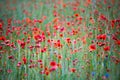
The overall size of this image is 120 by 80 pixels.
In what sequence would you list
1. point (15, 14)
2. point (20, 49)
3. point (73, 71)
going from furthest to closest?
point (15, 14), point (20, 49), point (73, 71)

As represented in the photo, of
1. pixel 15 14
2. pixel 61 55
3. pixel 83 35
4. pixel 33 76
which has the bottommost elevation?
pixel 33 76

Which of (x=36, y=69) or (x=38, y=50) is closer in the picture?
(x=36, y=69)

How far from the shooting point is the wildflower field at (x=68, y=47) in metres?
1.97

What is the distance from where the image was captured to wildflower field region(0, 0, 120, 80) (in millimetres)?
1972

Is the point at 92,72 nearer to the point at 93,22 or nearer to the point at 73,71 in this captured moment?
A: the point at 73,71

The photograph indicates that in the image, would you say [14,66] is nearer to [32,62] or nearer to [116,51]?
[32,62]

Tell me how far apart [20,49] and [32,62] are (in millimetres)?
253

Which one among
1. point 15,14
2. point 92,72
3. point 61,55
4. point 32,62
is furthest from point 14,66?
point 15,14

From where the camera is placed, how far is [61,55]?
2.18 metres

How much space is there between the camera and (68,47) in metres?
2.30

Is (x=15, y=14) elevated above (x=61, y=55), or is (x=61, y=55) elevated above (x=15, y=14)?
(x=15, y=14)

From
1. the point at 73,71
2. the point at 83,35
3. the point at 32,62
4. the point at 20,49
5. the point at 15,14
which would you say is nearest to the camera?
the point at 73,71

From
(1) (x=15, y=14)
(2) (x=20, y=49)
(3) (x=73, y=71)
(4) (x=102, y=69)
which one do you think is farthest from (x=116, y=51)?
(1) (x=15, y=14)

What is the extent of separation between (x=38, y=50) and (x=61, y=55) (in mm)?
212
